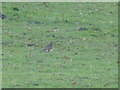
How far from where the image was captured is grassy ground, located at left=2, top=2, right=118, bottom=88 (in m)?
14.6

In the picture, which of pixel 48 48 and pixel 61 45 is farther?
pixel 61 45

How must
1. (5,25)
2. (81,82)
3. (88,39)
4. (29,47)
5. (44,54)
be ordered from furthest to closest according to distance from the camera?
1. (5,25)
2. (88,39)
3. (29,47)
4. (44,54)
5. (81,82)

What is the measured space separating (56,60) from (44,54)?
959mm

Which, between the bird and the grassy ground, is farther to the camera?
the bird

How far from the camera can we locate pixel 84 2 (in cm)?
2538

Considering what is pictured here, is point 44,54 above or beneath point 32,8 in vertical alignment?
beneath

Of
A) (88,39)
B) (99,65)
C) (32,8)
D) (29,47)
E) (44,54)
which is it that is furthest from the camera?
(32,8)

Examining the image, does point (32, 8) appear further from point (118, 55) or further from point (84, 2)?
point (118, 55)

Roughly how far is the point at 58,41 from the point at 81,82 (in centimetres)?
604

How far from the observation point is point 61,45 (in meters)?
19.5

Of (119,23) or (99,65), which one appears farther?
(119,23)

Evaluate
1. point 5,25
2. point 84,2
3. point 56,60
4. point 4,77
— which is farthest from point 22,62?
point 84,2

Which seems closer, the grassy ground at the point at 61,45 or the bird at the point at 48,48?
the grassy ground at the point at 61,45

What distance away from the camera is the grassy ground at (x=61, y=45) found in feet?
47.8
